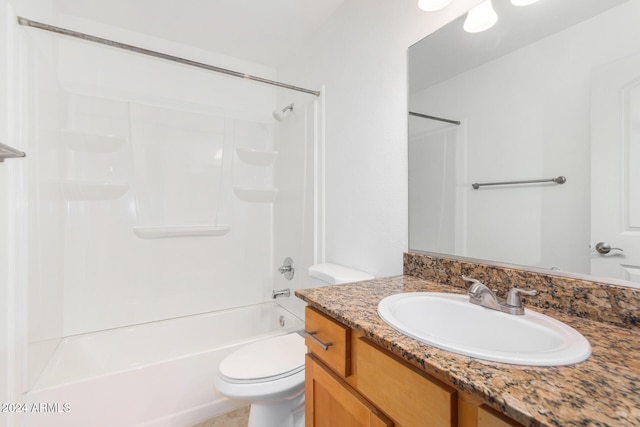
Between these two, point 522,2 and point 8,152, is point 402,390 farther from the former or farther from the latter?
point 8,152

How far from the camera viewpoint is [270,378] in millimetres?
1248

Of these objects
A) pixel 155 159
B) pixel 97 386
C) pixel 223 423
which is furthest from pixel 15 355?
pixel 155 159

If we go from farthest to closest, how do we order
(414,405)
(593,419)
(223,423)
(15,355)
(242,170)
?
(242,170), (223,423), (15,355), (414,405), (593,419)

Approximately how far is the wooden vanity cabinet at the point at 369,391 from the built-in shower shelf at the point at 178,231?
62.9 inches

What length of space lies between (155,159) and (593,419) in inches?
100

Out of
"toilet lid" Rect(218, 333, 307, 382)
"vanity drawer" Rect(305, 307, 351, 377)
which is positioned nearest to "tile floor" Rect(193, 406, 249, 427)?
"toilet lid" Rect(218, 333, 307, 382)

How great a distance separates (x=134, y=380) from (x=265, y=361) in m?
0.75

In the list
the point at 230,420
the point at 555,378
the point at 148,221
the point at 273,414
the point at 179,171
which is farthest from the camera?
the point at 179,171

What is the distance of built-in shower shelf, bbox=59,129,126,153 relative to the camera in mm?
1837

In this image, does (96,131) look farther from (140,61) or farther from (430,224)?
(430,224)

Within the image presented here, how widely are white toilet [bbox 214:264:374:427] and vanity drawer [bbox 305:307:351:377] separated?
1.32 ft

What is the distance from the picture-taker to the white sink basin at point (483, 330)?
1.87ft

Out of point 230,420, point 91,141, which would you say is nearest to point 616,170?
point 230,420

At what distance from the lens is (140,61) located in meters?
2.13
